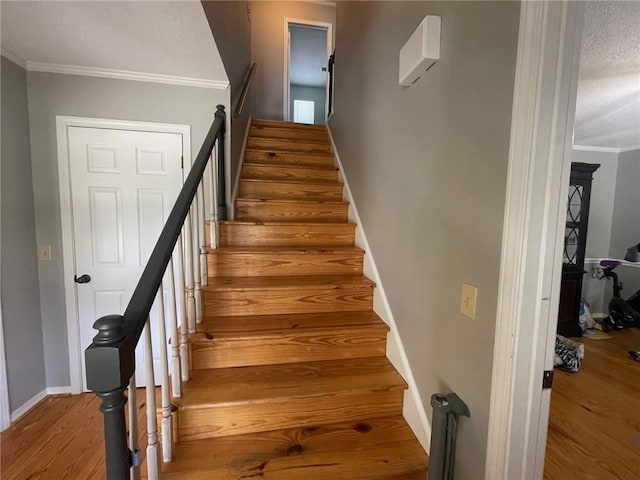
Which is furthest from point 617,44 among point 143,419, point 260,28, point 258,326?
point 260,28

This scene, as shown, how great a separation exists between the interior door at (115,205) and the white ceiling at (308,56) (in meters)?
3.93

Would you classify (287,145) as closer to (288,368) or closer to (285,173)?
(285,173)

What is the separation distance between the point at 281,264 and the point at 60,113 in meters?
1.96

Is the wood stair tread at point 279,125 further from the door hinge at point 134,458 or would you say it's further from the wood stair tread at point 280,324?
the door hinge at point 134,458

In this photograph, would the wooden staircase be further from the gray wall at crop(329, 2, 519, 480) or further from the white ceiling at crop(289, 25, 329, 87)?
the white ceiling at crop(289, 25, 329, 87)

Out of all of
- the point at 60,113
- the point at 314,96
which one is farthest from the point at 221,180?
the point at 314,96

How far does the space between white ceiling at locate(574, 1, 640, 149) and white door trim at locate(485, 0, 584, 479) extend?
1114 millimetres

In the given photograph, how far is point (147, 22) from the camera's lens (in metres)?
1.55

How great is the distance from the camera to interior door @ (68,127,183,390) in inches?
87.7

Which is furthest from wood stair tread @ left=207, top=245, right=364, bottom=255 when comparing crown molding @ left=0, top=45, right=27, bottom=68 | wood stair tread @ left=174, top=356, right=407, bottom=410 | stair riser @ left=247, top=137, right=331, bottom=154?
crown molding @ left=0, top=45, right=27, bottom=68

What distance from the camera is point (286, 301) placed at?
184cm

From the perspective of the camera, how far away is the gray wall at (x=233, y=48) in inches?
69.2

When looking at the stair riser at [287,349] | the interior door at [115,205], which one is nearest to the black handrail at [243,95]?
the interior door at [115,205]

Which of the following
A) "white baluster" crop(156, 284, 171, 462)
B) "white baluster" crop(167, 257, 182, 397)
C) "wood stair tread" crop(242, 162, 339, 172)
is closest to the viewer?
"white baluster" crop(156, 284, 171, 462)
